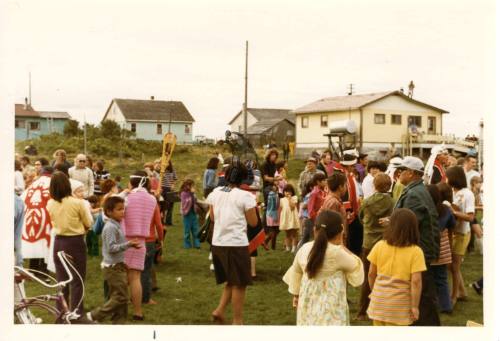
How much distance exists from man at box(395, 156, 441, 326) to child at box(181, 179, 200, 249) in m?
4.98

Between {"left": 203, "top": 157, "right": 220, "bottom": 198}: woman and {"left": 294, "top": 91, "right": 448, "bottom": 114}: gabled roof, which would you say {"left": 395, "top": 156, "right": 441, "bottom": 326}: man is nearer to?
{"left": 203, "top": 157, "right": 220, "bottom": 198}: woman

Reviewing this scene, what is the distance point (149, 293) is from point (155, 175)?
171 inches

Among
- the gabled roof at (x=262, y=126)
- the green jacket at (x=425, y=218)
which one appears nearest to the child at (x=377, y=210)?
the green jacket at (x=425, y=218)

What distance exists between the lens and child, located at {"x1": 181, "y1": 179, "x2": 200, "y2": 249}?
10703 millimetres

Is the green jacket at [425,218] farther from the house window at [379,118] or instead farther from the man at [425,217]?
the house window at [379,118]

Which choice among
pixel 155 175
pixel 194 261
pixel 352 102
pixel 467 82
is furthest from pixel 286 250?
pixel 352 102

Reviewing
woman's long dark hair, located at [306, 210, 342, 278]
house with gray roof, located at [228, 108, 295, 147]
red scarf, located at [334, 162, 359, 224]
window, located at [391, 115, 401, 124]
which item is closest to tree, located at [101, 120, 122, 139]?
house with gray roof, located at [228, 108, 295, 147]

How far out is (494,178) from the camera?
6188 mm

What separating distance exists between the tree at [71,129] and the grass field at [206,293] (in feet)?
20.4

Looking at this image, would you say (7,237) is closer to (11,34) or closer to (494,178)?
(11,34)

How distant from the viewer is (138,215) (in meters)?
6.77

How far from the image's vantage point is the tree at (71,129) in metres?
15.9

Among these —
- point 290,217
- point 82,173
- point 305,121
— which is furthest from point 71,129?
point 305,121

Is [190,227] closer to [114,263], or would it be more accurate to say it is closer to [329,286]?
[114,263]
